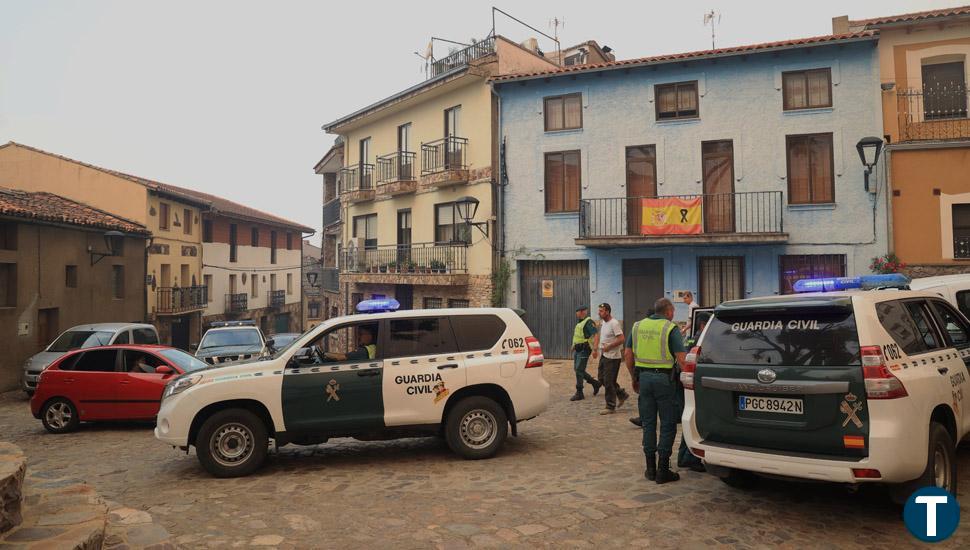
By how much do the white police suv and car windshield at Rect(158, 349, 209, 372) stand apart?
9.06m

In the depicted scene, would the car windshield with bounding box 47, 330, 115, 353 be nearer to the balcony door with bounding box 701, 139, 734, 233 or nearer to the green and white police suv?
the green and white police suv

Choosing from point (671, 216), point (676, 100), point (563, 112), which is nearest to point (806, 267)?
point (671, 216)

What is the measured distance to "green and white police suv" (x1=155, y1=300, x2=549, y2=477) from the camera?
24.4 ft

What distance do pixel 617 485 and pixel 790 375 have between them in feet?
7.59

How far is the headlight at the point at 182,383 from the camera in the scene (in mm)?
7457

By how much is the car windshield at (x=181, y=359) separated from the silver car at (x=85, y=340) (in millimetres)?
4627

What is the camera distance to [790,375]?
4.98 metres

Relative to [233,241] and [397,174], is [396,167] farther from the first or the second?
[233,241]

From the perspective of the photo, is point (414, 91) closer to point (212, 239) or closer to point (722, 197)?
point (722, 197)

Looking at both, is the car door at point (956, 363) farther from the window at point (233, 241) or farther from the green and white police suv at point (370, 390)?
the window at point (233, 241)

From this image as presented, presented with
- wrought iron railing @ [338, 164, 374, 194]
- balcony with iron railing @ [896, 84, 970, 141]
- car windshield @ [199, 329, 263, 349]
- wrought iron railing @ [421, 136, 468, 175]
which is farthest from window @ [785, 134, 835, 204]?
wrought iron railing @ [338, 164, 374, 194]

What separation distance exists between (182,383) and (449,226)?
1563 centimetres

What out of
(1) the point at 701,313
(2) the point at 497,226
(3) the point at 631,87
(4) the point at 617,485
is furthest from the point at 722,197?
(4) the point at 617,485

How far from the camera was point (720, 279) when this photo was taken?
1811cm
